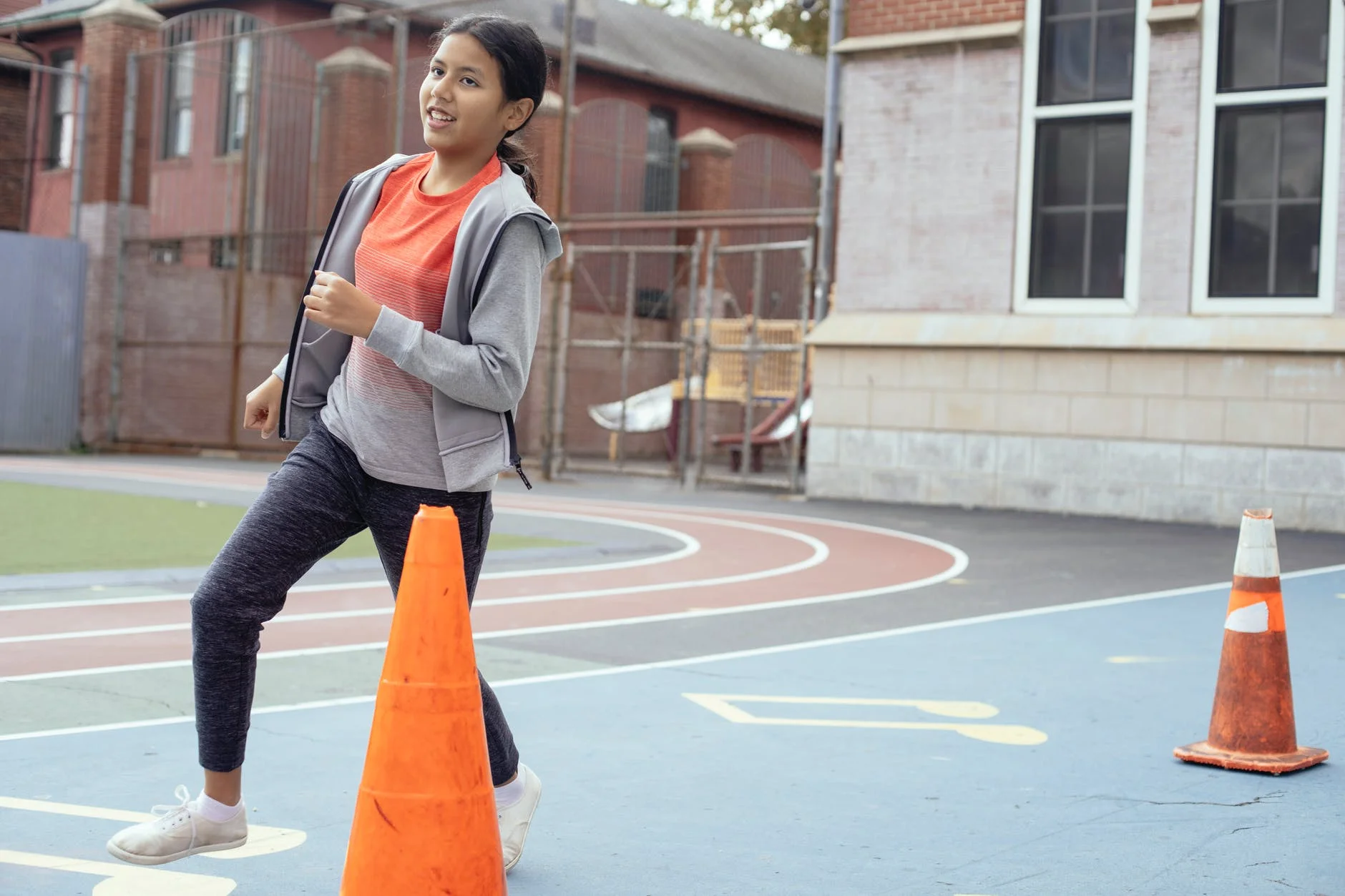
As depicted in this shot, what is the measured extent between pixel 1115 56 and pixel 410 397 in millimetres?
14151

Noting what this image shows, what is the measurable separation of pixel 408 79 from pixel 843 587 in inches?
751

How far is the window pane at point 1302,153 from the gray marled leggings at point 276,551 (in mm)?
13572

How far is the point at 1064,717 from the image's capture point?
5945mm

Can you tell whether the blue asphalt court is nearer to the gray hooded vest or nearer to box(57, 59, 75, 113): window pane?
the gray hooded vest

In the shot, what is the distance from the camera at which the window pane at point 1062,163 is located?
1620cm

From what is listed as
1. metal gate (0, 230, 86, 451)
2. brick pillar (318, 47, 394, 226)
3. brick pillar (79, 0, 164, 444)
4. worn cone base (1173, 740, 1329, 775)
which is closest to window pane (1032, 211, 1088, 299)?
worn cone base (1173, 740, 1329, 775)

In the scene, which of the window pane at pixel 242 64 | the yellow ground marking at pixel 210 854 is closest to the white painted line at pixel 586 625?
the yellow ground marking at pixel 210 854

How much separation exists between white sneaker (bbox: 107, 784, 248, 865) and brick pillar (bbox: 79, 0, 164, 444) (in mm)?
23973

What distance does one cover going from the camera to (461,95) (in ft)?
11.7

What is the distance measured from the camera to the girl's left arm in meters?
3.31

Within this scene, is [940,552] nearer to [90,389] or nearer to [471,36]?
[471,36]

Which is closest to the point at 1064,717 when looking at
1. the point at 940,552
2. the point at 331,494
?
the point at 331,494


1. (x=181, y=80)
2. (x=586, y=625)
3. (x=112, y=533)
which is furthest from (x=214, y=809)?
(x=181, y=80)

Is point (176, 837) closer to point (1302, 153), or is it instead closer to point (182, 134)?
point (1302, 153)
